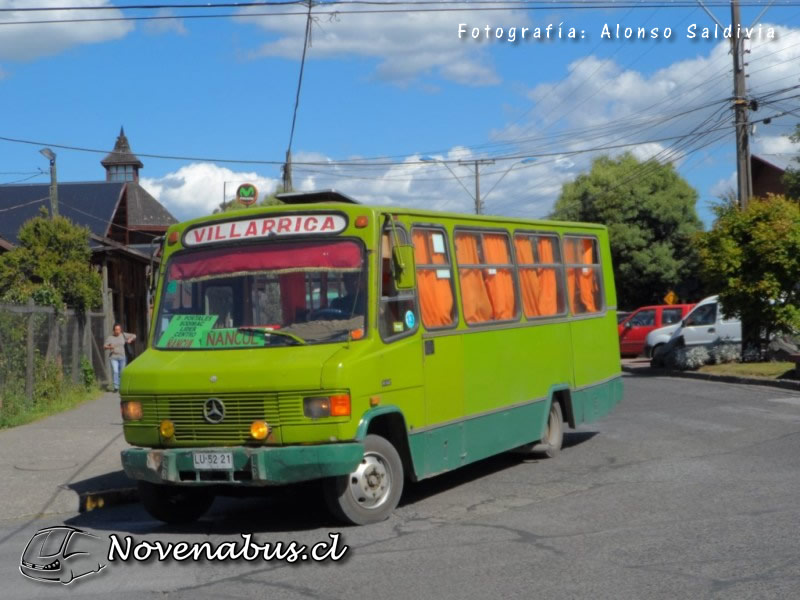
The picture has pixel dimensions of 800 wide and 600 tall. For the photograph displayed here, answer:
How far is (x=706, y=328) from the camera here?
28.6 meters

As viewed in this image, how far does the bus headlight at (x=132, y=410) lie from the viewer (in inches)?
364

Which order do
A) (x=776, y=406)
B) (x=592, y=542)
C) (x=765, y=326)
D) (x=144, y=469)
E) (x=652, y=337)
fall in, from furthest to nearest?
(x=652, y=337) < (x=765, y=326) < (x=776, y=406) < (x=144, y=469) < (x=592, y=542)

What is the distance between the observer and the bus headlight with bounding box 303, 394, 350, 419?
854cm

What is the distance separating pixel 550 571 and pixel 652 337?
24852mm

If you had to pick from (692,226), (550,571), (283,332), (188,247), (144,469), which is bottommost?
(550,571)

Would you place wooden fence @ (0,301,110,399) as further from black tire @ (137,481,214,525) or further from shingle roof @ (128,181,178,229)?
shingle roof @ (128,181,178,229)

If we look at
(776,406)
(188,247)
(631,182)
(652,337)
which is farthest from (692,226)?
(188,247)

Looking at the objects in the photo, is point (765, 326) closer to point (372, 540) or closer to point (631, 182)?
point (372, 540)

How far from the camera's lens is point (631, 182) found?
176 feet

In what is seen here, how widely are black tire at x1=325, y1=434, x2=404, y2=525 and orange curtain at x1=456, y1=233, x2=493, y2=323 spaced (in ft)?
6.87

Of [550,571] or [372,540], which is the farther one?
[372,540]

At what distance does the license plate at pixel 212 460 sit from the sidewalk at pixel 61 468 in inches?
100

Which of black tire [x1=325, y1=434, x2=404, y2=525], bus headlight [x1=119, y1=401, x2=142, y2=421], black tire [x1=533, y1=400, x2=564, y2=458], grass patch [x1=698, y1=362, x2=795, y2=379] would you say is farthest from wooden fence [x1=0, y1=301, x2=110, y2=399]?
grass patch [x1=698, y1=362, x2=795, y2=379]

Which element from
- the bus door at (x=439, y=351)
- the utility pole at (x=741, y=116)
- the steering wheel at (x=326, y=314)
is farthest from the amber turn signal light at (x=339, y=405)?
the utility pole at (x=741, y=116)
